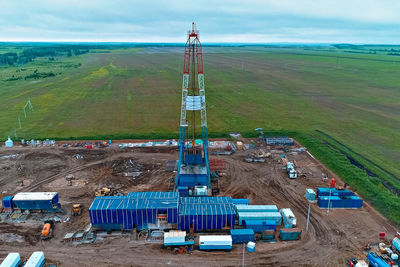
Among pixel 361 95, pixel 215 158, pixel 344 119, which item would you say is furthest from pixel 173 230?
pixel 361 95

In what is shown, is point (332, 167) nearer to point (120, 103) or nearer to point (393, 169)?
point (393, 169)

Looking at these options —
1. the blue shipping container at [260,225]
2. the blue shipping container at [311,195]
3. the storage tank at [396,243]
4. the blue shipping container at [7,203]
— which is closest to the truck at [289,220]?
the blue shipping container at [260,225]

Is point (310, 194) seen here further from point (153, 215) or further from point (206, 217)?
point (153, 215)

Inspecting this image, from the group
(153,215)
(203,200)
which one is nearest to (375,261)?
(203,200)

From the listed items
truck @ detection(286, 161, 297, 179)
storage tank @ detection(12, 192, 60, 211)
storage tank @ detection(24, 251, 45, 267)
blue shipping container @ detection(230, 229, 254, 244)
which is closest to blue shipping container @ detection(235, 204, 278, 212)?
blue shipping container @ detection(230, 229, 254, 244)

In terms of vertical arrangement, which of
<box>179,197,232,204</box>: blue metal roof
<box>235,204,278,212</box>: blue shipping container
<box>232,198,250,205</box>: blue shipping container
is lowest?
<box>232,198,250,205</box>: blue shipping container

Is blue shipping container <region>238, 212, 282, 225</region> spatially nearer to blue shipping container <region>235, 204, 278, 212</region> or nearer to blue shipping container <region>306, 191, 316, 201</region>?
blue shipping container <region>235, 204, 278, 212</region>
